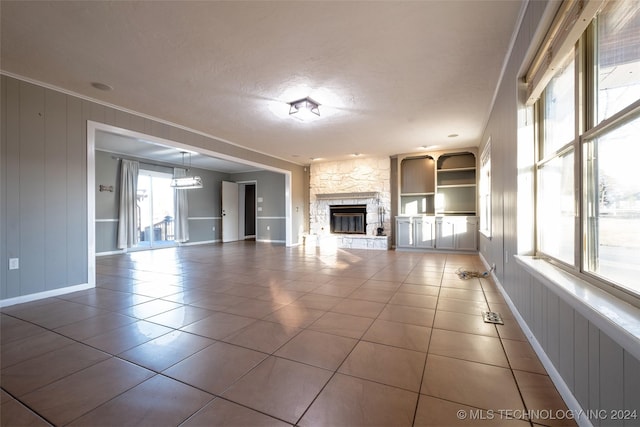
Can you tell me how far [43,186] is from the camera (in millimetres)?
3141

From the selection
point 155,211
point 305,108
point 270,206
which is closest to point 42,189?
point 305,108

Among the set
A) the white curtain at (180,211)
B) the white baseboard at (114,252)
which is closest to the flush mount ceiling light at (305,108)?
the white curtain at (180,211)

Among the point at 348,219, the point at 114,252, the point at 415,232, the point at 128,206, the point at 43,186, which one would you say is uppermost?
the point at 43,186

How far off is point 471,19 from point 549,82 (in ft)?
2.71

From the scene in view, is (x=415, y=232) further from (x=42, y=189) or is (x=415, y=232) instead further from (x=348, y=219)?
(x=42, y=189)

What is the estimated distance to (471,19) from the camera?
7.22 ft

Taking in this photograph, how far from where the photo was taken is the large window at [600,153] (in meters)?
1.04

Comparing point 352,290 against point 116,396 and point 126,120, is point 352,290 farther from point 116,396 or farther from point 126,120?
point 126,120

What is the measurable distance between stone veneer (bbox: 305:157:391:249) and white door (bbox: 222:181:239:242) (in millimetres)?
3100

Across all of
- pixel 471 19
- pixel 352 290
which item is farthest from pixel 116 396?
pixel 471 19

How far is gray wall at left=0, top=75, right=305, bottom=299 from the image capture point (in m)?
2.90

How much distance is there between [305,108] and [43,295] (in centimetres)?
389

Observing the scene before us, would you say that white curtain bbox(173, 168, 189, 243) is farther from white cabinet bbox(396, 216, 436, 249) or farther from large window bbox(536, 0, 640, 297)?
large window bbox(536, 0, 640, 297)

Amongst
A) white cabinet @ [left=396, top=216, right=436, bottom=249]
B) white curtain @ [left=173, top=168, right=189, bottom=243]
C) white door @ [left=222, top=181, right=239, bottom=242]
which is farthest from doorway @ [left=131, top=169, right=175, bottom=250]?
white cabinet @ [left=396, top=216, right=436, bottom=249]
